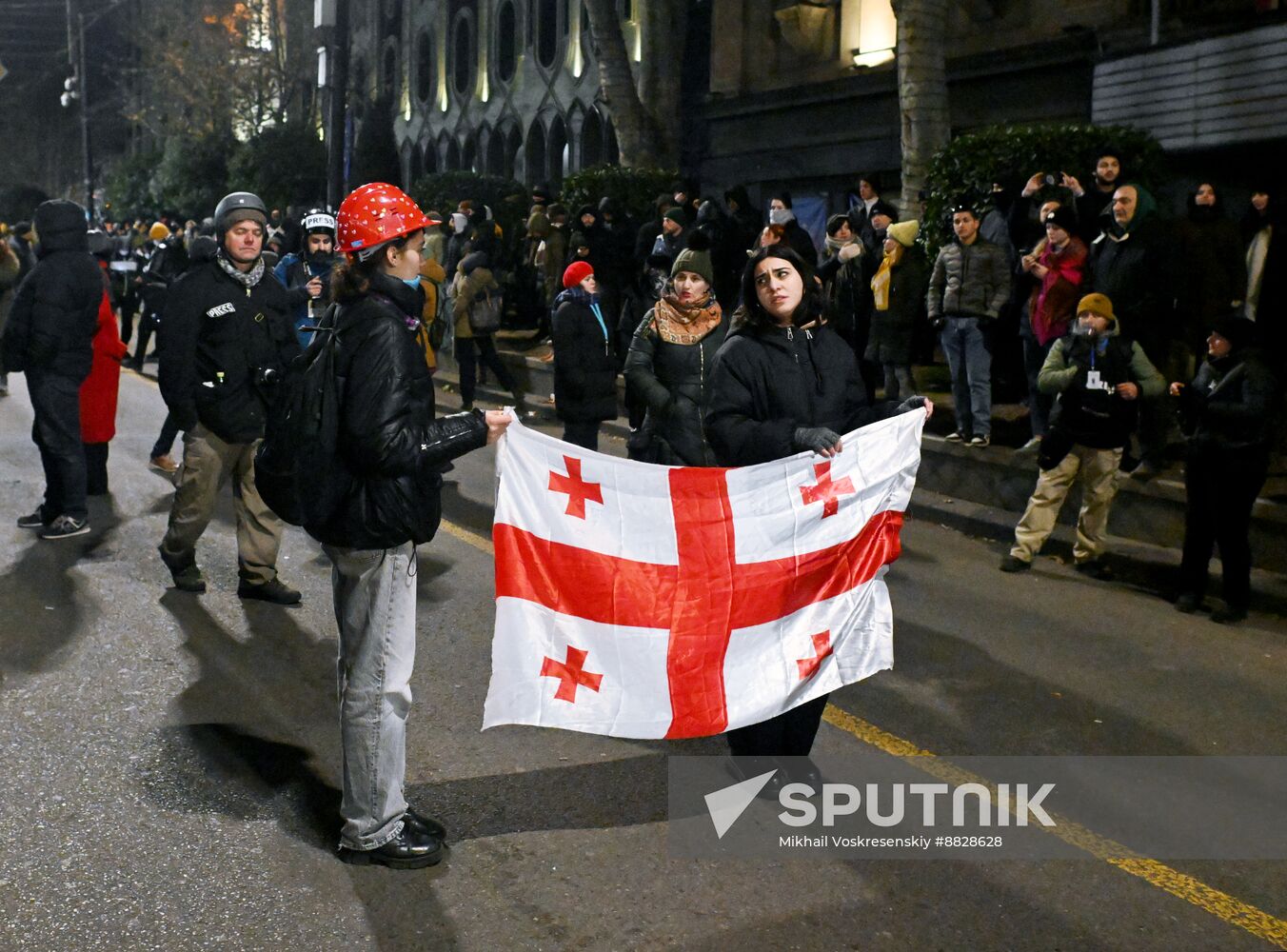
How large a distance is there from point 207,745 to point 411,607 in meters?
1.55

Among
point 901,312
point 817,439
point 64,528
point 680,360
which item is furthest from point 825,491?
point 901,312

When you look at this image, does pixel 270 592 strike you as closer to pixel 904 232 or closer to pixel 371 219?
pixel 371 219

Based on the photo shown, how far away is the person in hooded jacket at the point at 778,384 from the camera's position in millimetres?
5012

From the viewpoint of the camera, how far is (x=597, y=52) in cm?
2091

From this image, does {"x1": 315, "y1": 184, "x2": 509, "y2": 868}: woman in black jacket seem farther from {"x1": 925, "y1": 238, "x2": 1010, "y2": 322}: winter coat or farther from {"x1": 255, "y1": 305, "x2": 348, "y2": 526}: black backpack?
{"x1": 925, "y1": 238, "x2": 1010, "y2": 322}: winter coat

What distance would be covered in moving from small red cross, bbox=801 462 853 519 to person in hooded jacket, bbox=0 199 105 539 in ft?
18.8

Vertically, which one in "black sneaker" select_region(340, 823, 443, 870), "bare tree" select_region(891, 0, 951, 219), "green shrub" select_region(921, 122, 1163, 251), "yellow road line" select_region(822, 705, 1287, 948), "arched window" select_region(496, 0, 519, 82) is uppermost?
"arched window" select_region(496, 0, 519, 82)

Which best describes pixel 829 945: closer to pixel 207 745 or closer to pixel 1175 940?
pixel 1175 940

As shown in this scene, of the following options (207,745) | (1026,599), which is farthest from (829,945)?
(1026,599)

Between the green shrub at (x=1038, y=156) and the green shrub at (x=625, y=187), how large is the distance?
7.44m

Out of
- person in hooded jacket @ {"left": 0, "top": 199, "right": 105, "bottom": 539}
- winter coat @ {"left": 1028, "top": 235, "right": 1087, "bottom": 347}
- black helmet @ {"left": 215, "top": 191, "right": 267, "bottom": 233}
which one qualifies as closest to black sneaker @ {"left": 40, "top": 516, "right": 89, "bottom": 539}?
person in hooded jacket @ {"left": 0, "top": 199, "right": 105, "bottom": 539}

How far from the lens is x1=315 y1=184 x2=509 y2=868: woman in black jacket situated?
432 centimetres

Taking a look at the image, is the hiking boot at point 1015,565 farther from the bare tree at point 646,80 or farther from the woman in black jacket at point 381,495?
the bare tree at point 646,80

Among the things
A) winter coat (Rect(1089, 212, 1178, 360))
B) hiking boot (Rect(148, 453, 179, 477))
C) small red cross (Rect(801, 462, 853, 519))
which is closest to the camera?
small red cross (Rect(801, 462, 853, 519))
